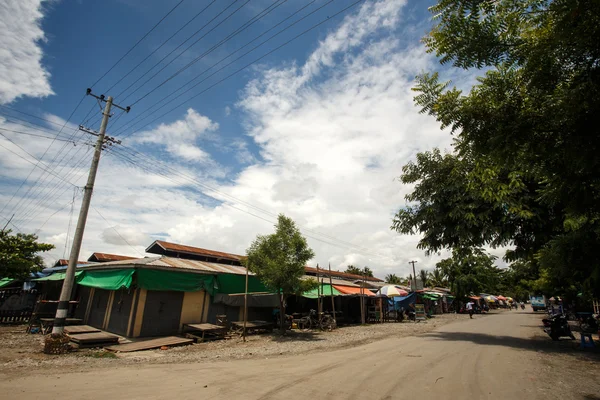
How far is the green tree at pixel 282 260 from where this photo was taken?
16.5m

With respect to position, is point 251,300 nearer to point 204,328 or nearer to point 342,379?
point 204,328

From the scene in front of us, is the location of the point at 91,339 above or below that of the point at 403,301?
below

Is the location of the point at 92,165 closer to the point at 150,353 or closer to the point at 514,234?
the point at 150,353

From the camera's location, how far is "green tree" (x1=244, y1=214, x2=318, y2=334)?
1645cm

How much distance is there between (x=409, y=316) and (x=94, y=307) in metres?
27.8

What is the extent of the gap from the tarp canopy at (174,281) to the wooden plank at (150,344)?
240 centimetres

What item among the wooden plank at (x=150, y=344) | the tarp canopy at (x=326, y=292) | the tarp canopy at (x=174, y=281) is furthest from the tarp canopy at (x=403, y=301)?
the wooden plank at (x=150, y=344)

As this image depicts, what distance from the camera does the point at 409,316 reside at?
102 ft

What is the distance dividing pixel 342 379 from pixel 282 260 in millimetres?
9214

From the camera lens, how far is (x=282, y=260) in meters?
16.6

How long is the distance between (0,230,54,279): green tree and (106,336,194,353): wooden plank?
37.1 ft

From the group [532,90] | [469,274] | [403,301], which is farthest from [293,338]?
[469,274]

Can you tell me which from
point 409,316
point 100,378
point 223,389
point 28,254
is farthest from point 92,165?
point 409,316

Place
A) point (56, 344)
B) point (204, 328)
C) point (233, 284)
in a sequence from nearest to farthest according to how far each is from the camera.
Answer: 1. point (56, 344)
2. point (204, 328)
3. point (233, 284)
